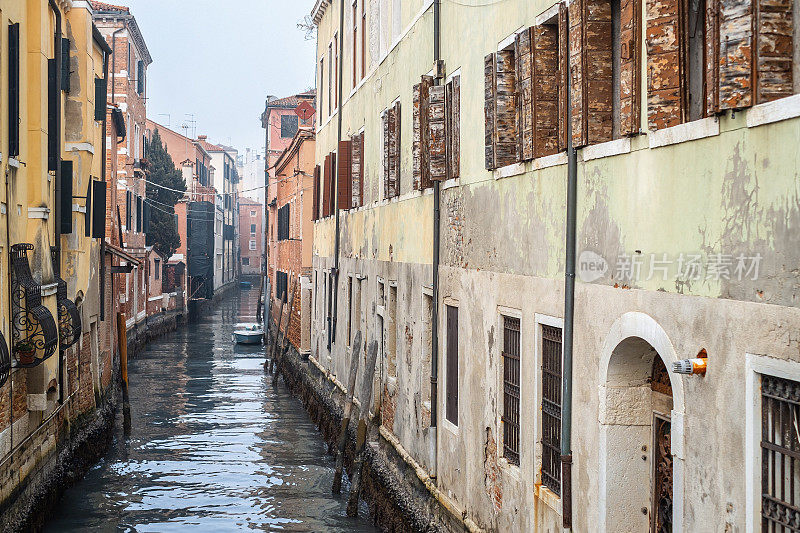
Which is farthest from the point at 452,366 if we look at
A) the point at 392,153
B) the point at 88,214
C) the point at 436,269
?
the point at 88,214

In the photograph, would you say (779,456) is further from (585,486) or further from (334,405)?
(334,405)

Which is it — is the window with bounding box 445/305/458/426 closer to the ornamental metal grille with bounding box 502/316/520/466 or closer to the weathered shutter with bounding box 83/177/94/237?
the ornamental metal grille with bounding box 502/316/520/466

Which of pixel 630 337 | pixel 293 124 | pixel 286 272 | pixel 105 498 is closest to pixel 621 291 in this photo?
pixel 630 337

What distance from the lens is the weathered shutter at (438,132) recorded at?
9.79 metres

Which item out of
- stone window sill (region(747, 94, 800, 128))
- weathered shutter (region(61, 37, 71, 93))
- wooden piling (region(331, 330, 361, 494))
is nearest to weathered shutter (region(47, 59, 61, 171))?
weathered shutter (region(61, 37, 71, 93))

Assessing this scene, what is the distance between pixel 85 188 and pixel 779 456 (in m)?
12.2

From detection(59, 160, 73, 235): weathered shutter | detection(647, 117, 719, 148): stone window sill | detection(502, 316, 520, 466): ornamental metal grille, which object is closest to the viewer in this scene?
detection(647, 117, 719, 148): stone window sill

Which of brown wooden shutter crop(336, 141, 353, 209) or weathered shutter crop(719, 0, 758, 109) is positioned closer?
weathered shutter crop(719, 0, 758, 109)

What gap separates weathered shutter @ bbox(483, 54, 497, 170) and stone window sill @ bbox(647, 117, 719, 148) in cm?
271

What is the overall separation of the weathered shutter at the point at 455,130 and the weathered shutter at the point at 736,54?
197 inches

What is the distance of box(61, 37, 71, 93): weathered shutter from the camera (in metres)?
13.1

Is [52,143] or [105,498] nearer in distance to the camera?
[52,143]

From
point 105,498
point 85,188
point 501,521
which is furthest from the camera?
point 85,188

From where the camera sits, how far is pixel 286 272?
Answer: 30.1m
